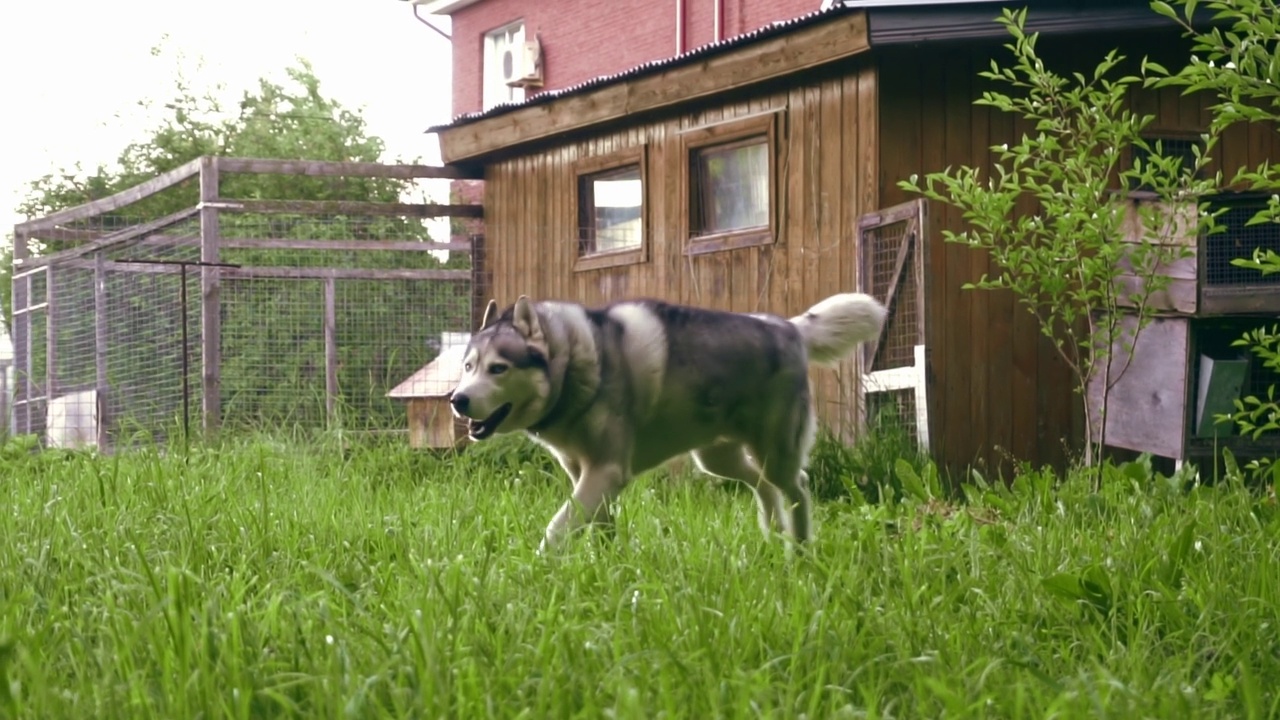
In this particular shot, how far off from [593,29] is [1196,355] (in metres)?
13.0

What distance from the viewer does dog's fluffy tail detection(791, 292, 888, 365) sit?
648cm

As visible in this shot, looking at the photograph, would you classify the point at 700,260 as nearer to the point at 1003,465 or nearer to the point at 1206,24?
the point at 1003,465

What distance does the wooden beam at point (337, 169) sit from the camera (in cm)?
1225

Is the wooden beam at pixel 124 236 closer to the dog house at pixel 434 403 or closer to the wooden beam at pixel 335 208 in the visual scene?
the wooden beam at pixel 335 208

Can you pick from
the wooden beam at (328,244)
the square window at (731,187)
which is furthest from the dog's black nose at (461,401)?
the wooden beam at (328,244)

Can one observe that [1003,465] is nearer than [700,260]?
Yes

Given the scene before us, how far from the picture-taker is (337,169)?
12938mm

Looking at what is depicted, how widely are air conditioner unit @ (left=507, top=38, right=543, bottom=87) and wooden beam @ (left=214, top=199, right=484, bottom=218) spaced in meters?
8.39

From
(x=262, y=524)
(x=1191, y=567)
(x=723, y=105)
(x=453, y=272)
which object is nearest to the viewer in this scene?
(x=1191, y=567)

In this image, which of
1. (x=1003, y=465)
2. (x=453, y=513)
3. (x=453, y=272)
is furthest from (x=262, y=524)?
(x=453, y=272)

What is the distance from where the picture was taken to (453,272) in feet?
45.8

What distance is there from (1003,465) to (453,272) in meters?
6.01

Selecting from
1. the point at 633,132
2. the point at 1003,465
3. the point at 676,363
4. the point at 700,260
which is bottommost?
the point at 1003,465

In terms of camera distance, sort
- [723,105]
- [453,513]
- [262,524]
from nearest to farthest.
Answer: [262,524]
[453,513]
[723,105]
